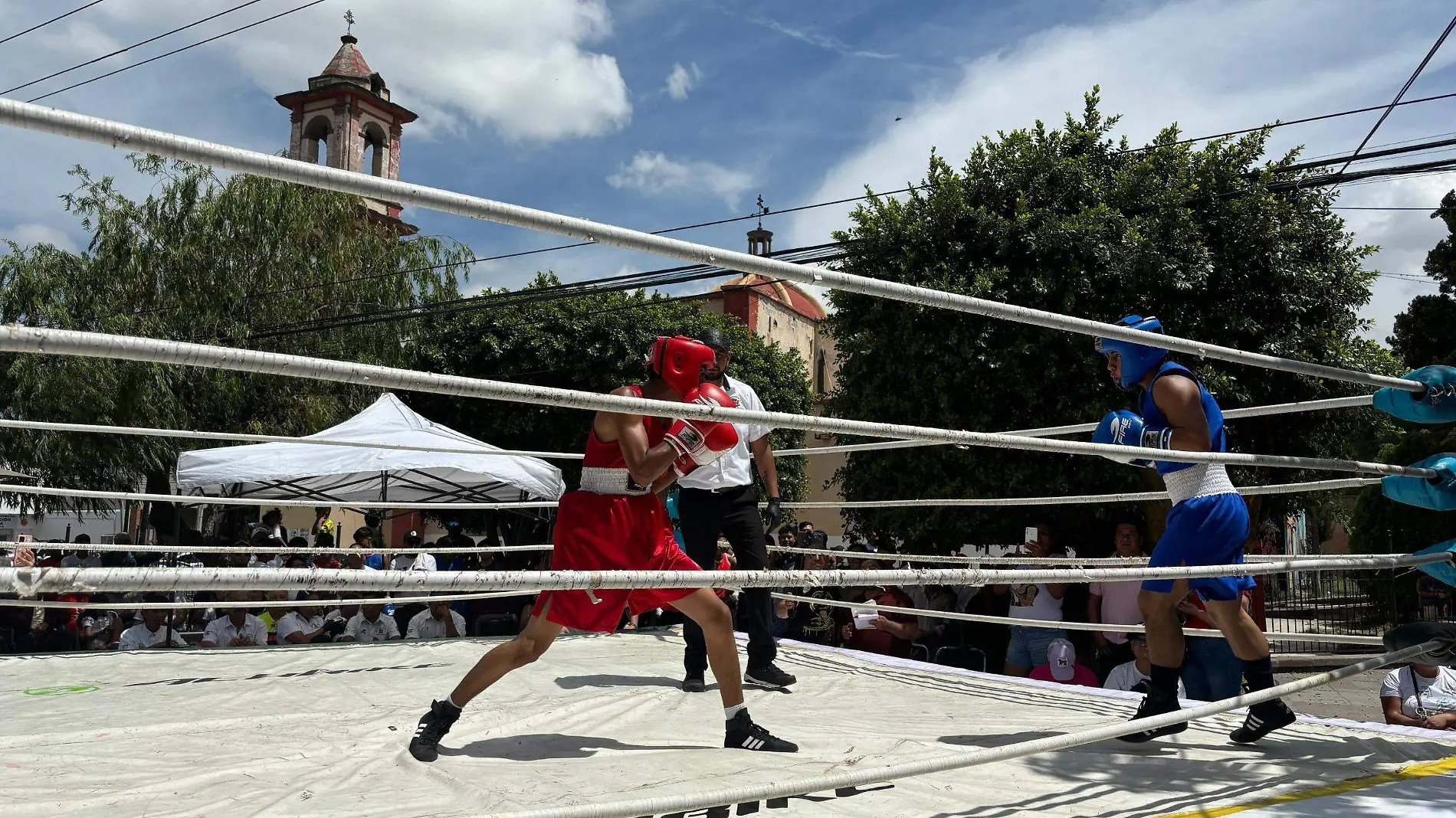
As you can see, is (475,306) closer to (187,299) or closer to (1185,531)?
(187,299)

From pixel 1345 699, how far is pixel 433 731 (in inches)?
367

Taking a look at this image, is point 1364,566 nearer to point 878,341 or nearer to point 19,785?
point 19,785

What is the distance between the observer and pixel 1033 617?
554 centimetres

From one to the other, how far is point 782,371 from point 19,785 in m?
18.2

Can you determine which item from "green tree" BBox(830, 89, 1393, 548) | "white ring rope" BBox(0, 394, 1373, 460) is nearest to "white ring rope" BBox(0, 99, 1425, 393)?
"white ring rope" BBox(0, 394, 1373, 460)

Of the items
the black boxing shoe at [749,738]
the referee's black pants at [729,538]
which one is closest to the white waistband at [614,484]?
the black boxing shoe at [749,738]

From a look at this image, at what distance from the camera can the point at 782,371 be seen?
20.2 meters

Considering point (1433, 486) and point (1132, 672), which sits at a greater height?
point (1433, 486)

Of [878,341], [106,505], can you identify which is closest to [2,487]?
[878,341]

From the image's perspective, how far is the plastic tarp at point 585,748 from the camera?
7.07ft

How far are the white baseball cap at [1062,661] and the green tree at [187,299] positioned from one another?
12534 millimetres

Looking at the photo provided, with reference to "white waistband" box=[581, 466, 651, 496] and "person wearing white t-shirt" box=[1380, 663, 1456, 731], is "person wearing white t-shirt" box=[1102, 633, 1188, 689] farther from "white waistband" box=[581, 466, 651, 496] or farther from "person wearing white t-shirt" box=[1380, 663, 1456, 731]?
"white waistband" box=[581, 466, 651, 496]

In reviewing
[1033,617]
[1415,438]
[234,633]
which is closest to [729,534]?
[1033,617]

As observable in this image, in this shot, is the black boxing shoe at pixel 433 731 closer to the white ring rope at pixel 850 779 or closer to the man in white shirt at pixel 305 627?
the white ring rope at pixel 850 779
